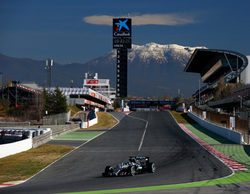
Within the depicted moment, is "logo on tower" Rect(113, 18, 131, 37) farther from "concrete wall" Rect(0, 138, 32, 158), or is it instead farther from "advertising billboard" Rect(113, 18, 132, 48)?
"concrete wall" Rect(0, 138, 32, 158)

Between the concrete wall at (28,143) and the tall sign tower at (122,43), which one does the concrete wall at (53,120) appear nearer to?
the concrete wall at (28,143)

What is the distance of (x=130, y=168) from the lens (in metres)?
19.9

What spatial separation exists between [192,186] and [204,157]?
10982mm

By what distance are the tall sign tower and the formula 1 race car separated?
398ft

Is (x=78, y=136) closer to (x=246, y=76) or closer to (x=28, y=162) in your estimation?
(x=28, y=162)

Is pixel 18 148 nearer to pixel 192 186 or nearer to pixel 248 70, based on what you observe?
pixel 192 186

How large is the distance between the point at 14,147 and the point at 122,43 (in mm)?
117086

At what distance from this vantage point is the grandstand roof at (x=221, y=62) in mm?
113188

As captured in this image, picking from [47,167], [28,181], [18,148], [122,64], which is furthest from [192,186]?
[122,64]

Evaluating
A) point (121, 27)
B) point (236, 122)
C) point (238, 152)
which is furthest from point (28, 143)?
point (121, 27)

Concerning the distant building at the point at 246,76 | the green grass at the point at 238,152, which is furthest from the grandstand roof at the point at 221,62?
the green grass at the point at 238,152

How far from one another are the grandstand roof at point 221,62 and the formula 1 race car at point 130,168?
290ft

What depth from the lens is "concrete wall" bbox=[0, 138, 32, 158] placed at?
30223 millimetres

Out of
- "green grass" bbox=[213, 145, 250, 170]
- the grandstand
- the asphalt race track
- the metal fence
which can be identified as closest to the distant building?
the grandstand
